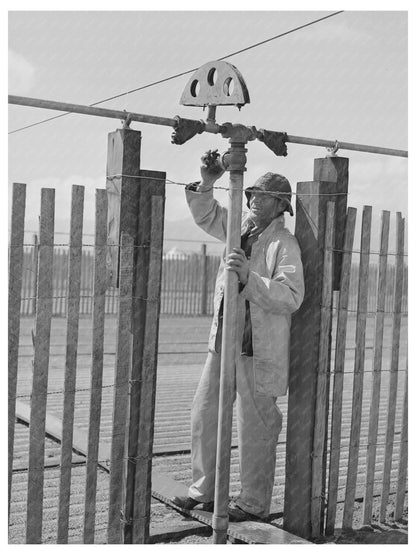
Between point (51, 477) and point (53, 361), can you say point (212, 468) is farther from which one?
point (53, 361)

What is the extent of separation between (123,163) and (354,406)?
6.07ft

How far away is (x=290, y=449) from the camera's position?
407 cm

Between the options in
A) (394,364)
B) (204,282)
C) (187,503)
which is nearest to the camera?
(187,503)

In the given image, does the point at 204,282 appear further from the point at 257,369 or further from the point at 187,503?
the point at 257,369

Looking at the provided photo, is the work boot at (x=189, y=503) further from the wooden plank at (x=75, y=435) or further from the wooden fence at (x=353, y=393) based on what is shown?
the wooden plank at (x=75, y=435)

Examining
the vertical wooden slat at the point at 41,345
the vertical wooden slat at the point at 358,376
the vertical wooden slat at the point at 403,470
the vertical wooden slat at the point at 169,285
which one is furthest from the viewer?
the vertical wooden slat at the point at 169,285

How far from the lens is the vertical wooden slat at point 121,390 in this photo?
3.49 m

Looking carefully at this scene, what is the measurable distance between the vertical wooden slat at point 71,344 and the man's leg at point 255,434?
3.25ft

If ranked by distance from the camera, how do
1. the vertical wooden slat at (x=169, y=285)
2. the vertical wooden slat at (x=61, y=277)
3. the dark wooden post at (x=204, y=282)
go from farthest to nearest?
the dark wooden post at (x=204, y=282), the vertical wooden slat at (x=169, y=285), the vertical wooden slat at (x=61, y=277)

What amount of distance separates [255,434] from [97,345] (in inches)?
42.0

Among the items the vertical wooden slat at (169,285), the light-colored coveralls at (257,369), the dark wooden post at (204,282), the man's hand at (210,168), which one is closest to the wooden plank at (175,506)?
the light-colored coveralls at (257,369)

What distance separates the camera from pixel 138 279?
11.7 ft

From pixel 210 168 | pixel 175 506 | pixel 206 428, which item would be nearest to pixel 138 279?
pixel 210 168

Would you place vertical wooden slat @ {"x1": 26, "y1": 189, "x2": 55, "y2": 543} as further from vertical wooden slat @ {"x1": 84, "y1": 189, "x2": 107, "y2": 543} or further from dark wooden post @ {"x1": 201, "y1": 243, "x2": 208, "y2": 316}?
dark wooden post @ {"x1": 201, "y1": 243, "x2": 208, "y2": 316}
